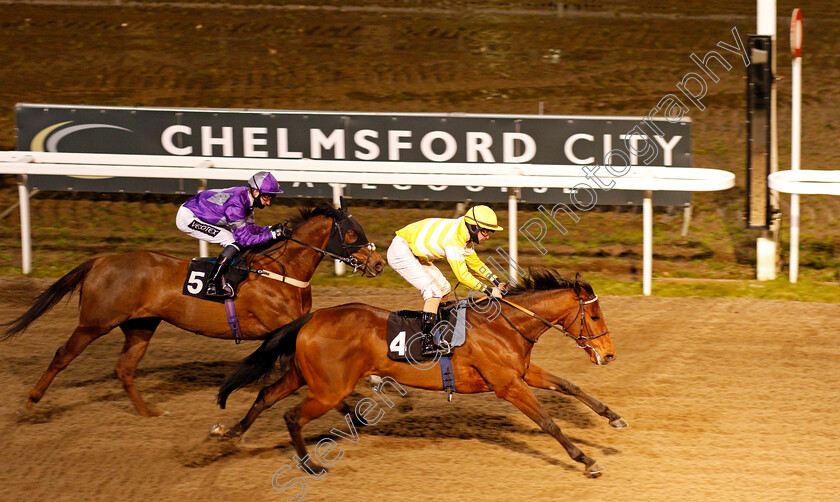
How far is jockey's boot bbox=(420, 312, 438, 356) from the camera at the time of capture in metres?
5.45

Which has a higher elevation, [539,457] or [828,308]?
[828,308]

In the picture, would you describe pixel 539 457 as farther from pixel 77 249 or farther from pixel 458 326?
pixel 77 249

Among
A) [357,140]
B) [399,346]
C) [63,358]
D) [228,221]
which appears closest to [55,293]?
[63,358]

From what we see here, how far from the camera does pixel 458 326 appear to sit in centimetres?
Result: 557

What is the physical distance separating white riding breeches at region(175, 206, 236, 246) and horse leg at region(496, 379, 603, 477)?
2.25m

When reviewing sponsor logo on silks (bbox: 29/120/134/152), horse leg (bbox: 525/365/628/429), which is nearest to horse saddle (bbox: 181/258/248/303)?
horse leg (bbox: 525/365/628/429)

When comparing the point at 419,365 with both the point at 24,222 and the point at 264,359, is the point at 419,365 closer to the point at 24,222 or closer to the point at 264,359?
the point at 264,359

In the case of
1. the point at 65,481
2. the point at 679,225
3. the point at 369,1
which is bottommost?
the point at 65,481

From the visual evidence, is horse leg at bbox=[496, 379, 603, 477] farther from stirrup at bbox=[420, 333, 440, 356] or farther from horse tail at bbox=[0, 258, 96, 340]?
horse tail at bbox=[0, 258, 96, 340]

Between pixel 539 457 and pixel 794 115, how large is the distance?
4911 millimetres

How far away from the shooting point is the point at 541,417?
542 cm

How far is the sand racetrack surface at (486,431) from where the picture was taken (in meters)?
5.26

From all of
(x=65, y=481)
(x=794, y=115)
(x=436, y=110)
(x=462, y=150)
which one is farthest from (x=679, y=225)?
(x=65, y=481)

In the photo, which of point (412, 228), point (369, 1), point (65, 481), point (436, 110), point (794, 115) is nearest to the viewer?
point (65, 481)
